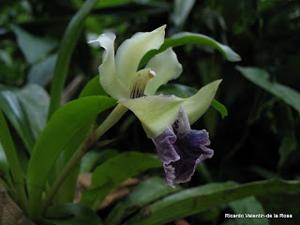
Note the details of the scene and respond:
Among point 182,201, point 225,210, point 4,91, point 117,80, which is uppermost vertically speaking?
point 117,80

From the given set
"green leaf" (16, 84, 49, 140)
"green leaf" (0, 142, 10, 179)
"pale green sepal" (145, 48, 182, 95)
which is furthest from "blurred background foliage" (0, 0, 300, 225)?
"pale green sepal" (145, 48, 182, 95)

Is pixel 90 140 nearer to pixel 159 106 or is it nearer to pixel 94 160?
pixel 159 106

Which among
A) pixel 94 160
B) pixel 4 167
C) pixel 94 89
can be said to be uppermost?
pixel 94 89

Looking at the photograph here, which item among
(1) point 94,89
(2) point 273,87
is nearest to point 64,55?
(1) point 94,89

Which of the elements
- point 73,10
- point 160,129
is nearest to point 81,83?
point 73,10

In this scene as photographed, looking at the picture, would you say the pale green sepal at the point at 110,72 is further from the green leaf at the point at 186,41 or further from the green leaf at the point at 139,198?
the green leaf at the point at 139,198

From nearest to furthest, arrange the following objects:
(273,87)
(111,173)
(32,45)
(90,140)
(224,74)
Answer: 1. (90,140)
2. (111,173)
3. (273,87)
4. (224,74)
5. (32,45)

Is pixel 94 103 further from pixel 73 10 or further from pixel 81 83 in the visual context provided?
pixel 73 10
